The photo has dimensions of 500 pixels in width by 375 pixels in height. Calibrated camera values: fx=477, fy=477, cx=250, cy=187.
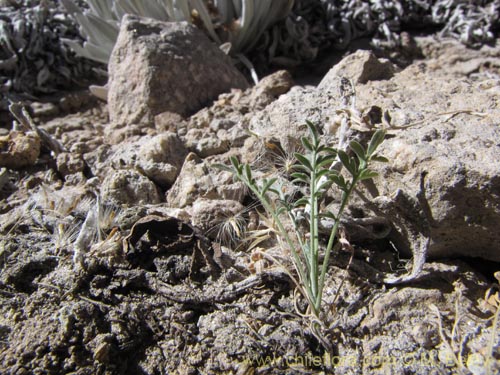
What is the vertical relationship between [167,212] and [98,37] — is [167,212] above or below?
below

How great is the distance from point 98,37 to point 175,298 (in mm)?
2424

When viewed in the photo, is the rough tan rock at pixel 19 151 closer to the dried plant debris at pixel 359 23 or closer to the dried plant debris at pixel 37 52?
the dried plant debris at pixel 37 52

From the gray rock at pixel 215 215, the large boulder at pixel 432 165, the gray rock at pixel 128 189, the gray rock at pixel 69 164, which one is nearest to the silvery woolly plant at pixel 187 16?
the gray rock at pixel 69 164

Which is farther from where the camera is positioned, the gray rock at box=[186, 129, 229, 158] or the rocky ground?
the gray rock at box=[186, 129, 229, 158]

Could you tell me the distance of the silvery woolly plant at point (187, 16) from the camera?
337cm

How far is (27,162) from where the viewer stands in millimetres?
2727

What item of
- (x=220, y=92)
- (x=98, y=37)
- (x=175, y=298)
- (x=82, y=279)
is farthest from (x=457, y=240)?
(x=98, y=37)

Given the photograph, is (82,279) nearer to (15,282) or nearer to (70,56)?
(15,282)

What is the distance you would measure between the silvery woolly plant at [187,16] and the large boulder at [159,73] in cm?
27

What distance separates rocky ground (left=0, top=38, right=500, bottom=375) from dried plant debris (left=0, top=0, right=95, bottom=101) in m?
1.52

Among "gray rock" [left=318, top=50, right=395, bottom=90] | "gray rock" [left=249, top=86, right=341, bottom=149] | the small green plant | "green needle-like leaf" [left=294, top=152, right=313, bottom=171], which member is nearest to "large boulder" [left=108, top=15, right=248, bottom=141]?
"gray rock" [left=249, top=86, right=341, bottom=149]

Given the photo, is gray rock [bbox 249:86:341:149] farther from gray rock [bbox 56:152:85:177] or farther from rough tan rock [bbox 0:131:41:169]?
rough tan rock [bbox 0:131:41:169]

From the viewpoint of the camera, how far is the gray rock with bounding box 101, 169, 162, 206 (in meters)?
2.23

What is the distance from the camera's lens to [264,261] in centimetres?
187
